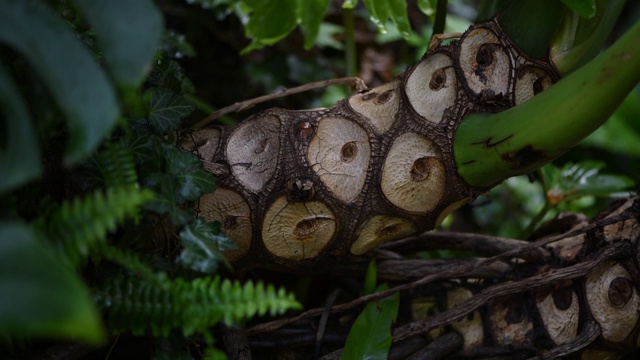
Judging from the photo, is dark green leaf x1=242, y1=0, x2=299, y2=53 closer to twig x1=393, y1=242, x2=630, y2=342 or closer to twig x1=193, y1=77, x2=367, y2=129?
twig x1=193, y1=77, x2=367, y2=129

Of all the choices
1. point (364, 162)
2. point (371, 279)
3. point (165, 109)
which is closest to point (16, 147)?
point (165, 109)

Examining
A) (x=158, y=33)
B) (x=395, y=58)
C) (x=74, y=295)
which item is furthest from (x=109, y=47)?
(x=395, y=58)

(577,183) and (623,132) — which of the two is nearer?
(577,183)

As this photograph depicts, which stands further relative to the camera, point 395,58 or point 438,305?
point 395,58

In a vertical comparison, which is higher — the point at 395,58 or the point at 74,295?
the point at 395,58

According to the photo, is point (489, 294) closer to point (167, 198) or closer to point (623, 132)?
point (167, 198)

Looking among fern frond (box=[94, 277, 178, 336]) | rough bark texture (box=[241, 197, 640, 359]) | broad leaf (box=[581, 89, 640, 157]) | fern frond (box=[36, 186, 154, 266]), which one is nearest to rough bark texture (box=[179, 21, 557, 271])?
rough bark texture (box=[241, 197, 640, 359])

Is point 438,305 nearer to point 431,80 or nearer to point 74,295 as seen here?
point 431,80

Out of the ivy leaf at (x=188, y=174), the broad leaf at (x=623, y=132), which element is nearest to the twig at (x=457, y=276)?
the ivy leaf at (x=188, y=174)
